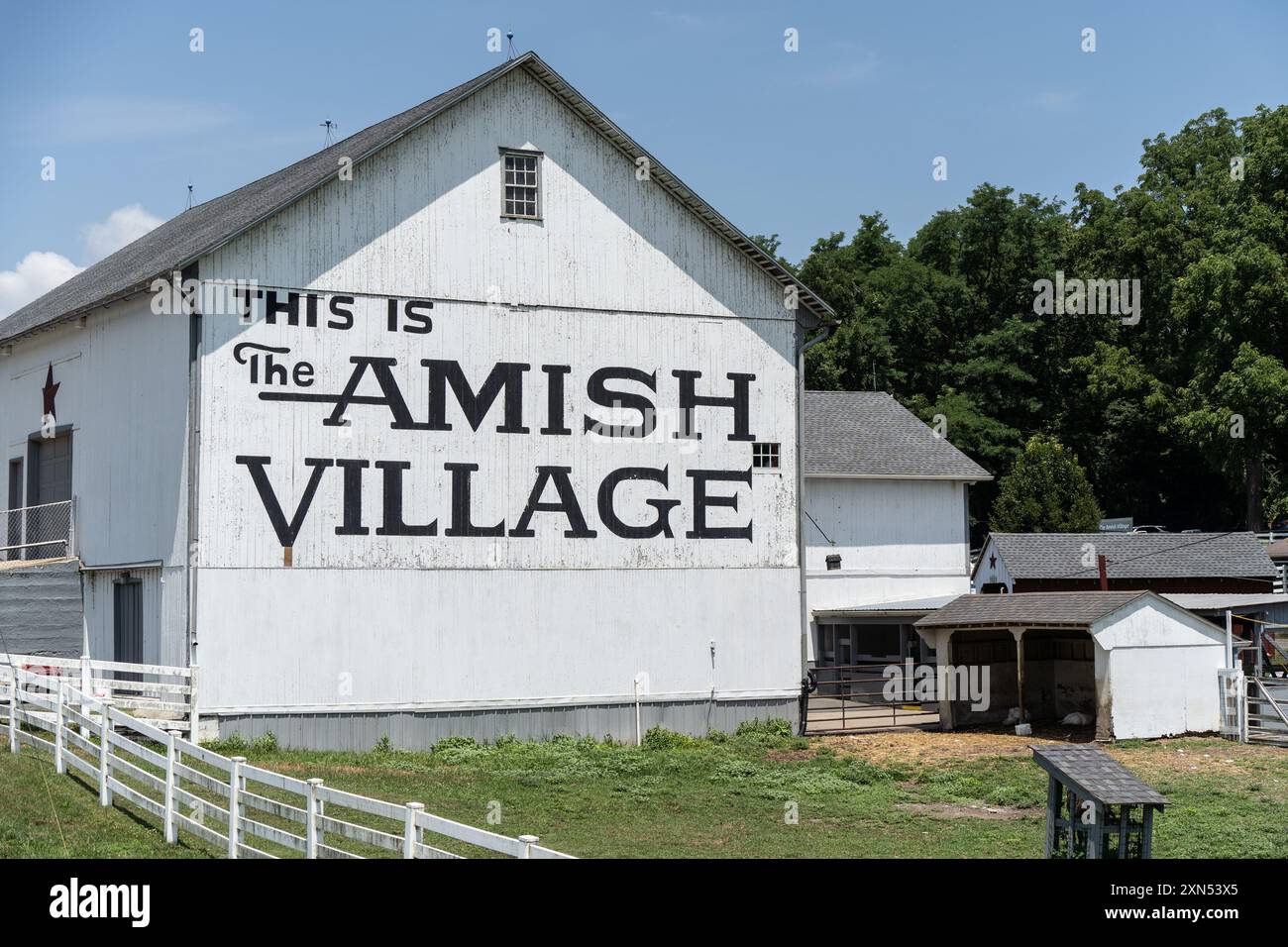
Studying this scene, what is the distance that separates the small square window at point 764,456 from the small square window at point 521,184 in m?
7.15

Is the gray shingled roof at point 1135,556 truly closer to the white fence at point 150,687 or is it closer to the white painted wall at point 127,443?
the white painted wall at point 127,443

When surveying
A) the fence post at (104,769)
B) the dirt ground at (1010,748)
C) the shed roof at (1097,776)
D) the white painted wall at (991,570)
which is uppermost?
the white painted wall at (991,570)

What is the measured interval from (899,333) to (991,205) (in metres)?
8.73

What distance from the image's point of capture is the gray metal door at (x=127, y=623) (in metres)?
31.3

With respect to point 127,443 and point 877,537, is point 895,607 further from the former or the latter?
point 127,443

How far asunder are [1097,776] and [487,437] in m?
19.0

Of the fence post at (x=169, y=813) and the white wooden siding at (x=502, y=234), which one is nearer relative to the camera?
the fence post at (x=169, y=813)

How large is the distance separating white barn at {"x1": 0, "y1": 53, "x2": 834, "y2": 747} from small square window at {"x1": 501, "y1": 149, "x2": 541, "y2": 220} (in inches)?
2.4


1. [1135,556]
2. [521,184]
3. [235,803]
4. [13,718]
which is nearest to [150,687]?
[13,718]

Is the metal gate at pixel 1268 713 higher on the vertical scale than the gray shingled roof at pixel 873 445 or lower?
lower

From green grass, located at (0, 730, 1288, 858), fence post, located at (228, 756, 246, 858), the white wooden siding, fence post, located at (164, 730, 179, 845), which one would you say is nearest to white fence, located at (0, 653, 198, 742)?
green grass, located at (0, 730, 1288, 858)

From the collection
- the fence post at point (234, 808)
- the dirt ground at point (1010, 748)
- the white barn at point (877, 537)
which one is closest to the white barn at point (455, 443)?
the dirt ground at point (1010, 748)

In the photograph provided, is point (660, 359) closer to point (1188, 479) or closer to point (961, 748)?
point (961, 748)
